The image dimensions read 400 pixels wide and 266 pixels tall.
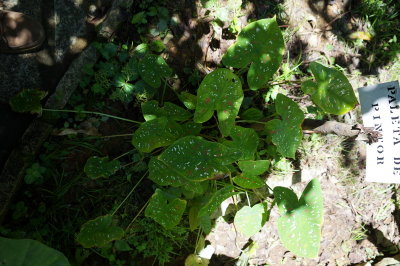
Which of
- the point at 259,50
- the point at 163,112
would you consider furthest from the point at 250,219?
the point at 259,50

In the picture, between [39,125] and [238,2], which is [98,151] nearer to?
[39,125]

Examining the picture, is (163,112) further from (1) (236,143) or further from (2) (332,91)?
(2) (332,91)

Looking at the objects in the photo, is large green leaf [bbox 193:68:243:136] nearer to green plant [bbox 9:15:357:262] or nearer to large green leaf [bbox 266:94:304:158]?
green plant [bbox 9:15:357:262]

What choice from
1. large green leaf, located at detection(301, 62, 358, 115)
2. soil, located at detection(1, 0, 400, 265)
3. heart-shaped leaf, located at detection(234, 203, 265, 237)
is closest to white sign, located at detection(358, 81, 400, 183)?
large green leaf, located at detection(301, 62, 358, 115)

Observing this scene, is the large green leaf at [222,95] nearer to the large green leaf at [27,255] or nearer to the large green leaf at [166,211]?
the large green leaf at [166,211]

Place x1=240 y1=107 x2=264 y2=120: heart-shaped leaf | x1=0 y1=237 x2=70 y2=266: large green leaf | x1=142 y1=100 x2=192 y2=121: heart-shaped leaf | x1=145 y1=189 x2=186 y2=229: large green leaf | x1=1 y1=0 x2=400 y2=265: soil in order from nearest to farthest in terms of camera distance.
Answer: x1=0 y1=237 x2=70 y2=266: large green leaf, x1=145 y1=189 x2=186 y2=229: large green leaf, x1=142 y1=100 x2=192 y2=121: heart-shaped leaf, x1=240 y1=107 x2=264 y2=120: heart-shaped leaf, x1=1 y1=0 x2=400 y2=265: soil

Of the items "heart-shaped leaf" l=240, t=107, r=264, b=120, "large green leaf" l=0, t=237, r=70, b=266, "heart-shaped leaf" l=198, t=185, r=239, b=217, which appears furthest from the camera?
"heart-shaped leaf" l=240, t=107, r=264, b=120
